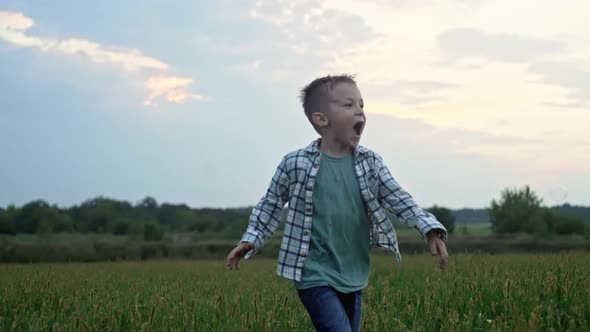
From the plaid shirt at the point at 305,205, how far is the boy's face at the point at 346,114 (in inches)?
6.8

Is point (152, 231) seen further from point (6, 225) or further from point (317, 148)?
point (317, 148)

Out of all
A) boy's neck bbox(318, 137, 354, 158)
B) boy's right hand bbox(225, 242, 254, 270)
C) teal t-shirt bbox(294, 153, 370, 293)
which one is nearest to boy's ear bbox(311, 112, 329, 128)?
boy's neck bbox(318, 137, 354, 158)

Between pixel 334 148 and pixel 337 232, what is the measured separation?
0.61m

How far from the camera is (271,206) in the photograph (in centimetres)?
429

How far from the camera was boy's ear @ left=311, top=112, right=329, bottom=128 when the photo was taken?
4215mm

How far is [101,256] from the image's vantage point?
34.8 m

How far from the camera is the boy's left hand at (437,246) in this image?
12.5 ft

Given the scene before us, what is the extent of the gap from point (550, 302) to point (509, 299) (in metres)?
0.38

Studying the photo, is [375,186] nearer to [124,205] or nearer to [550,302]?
[550,302]

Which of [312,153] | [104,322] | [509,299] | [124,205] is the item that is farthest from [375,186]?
[124,205]

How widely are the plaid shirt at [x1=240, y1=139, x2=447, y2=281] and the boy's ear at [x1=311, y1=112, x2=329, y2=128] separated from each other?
0.17 metres

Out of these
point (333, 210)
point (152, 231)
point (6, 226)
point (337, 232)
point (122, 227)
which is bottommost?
point (152, 231)

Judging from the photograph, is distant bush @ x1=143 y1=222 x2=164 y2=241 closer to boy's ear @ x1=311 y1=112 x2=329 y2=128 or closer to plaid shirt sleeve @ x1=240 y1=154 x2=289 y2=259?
plaid shirt sleeve @ x1=240 y1=154 x2=289 y2=259

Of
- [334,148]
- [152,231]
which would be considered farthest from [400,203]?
[152,231]
